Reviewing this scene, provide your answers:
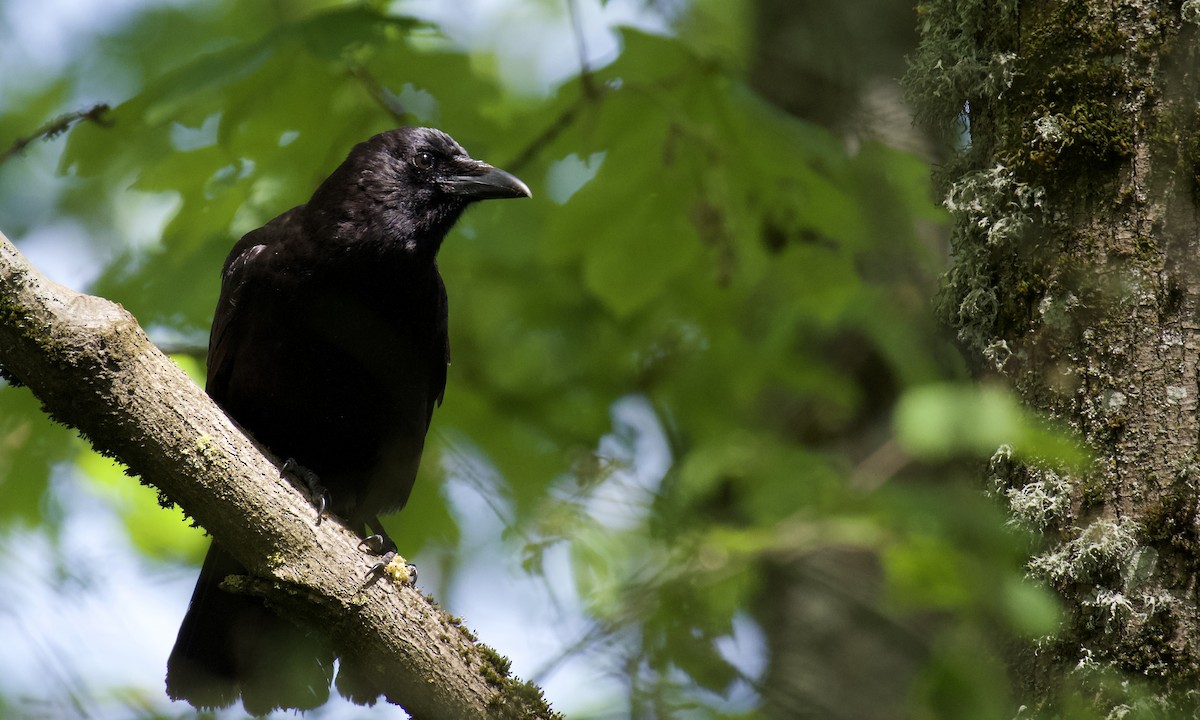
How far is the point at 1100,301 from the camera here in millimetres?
2047

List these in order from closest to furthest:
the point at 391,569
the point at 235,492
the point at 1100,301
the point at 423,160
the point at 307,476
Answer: the point at 1100,301
the point at 235,492
the point at 391,569
the point at 307,476
the point at 423,160

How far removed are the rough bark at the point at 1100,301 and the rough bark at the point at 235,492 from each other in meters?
1.18

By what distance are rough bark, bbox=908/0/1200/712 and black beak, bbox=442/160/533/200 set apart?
6.38 feet

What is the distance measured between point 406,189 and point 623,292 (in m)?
0.89

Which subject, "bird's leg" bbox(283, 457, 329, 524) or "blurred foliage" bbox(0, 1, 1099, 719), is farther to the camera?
"bird's leg" bbox(283, 457, 329, 524)

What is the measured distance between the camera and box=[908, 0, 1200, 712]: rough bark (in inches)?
76.0

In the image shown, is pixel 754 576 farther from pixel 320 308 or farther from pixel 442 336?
pixel 320 308

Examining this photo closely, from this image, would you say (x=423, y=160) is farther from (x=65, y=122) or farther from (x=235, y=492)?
(x=235, y=492)

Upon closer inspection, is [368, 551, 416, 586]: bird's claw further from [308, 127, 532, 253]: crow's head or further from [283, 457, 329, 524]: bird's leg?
[308, 127, 532, 253]: crow's head

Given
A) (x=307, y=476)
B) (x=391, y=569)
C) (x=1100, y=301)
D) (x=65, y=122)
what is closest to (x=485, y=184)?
(x=307, y=476)

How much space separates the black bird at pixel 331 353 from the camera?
3.46 metres

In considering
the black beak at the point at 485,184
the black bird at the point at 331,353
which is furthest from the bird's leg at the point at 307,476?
the black beak at the point at 485,184

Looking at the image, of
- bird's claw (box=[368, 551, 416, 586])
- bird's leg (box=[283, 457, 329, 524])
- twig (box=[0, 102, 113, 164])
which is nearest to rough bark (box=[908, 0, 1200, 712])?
bird's claw (box=[368, 551, 416, 586])

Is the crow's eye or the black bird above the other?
the crow's eye
